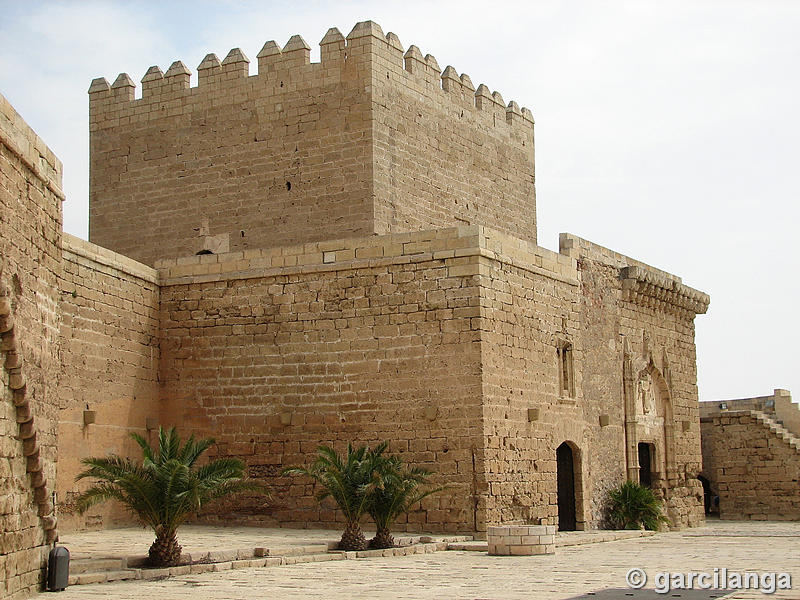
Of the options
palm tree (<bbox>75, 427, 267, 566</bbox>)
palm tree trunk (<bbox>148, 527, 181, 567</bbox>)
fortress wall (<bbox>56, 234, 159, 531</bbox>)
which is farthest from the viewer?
fortress wall (<bbox>56, 234, 159, 531</bbox>)

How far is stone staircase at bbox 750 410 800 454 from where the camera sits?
2471 centimetres

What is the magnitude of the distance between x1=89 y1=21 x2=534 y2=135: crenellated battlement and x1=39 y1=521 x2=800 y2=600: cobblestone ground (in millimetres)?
8754

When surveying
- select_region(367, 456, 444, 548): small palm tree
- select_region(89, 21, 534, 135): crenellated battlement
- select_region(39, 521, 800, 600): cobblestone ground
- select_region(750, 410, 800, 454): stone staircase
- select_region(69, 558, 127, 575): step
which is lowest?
select_region(39, 521, 800, 600): cobblestone ground

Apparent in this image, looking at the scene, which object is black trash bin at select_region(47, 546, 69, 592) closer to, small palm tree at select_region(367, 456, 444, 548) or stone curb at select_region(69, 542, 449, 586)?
stone curb at select_region(69, 542, 449, 586)

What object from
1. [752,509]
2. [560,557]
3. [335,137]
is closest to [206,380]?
[335,137]

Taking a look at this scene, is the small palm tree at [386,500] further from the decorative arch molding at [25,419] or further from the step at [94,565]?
the decorative arch molding at [25,419]

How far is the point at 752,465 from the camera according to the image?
82.6 feet

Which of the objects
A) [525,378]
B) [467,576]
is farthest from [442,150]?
[467,576]

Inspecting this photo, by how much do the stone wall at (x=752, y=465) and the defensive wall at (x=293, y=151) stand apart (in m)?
8.46

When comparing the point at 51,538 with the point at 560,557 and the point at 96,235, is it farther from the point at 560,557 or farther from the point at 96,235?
the point at 96,235

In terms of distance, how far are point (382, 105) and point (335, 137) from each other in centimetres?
94

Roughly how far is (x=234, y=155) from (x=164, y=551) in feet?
31.3

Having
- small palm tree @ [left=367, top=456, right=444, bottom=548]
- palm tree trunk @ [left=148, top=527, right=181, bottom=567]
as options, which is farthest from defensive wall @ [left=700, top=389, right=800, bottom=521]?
palm tree trunk @ [left=148, top=527, right=181, bottom=567]

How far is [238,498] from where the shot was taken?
16203 millimetres
